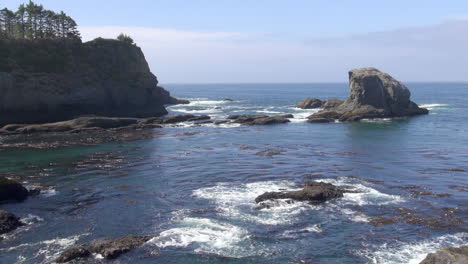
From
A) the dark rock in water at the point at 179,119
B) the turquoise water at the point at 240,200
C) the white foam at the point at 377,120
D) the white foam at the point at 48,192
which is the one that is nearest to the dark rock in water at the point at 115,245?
the turquoise water at the point at 240,200

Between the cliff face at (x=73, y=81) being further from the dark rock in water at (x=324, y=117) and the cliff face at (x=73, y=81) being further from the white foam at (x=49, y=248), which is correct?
the white foam at (x=49, y=248)

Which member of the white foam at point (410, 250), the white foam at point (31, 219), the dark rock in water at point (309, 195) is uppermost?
the dark rock in water at point (309, 195)

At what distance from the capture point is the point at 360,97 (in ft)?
308

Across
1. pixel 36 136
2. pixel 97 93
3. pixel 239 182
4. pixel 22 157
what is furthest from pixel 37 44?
pixel 239 182

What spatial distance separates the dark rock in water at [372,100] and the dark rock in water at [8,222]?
227 feet

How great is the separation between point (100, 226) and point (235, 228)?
9.29 meters

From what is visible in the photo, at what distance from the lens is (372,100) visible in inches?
3679

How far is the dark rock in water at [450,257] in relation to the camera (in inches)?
648

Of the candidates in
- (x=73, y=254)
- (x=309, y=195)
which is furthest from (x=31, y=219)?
(x=309, y=195)

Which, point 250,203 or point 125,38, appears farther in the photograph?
point 125,38

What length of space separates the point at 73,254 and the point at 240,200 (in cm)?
1398

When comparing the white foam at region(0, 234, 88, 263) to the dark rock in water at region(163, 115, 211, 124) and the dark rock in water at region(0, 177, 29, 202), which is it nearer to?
the dark rock in water at region(0, 177, 29, 202)

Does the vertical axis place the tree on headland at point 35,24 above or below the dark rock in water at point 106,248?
above

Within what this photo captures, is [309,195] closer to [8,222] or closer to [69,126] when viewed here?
[8,222]
